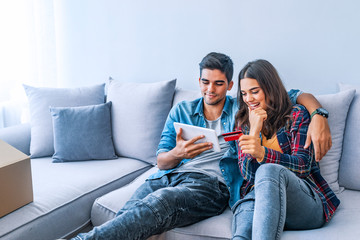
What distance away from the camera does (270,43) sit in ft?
6.65

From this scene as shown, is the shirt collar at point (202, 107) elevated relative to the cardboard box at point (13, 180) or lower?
elevated

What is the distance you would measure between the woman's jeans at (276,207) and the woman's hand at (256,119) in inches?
8.8

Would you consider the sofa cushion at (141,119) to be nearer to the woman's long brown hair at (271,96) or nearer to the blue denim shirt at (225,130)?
the blue denim shirt at (225,130)

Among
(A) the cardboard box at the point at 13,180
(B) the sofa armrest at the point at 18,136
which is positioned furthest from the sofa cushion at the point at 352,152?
(B) the sofa armrest at the point at 18,136

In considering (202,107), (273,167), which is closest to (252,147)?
(273,167)

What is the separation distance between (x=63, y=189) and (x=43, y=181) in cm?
16

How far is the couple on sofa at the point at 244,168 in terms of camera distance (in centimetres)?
123

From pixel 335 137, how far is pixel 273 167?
594mm

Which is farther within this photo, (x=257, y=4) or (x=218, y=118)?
(x=257, y=4)

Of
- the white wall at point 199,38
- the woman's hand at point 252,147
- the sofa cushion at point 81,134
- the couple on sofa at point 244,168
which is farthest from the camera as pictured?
the sofa cushion at point 81,134

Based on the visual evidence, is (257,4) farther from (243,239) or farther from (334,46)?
(243,239)

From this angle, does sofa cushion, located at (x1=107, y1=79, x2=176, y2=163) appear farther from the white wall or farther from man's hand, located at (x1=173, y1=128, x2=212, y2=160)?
man's hand, located at (x1=173, y1=128, x2=212, y2=160)

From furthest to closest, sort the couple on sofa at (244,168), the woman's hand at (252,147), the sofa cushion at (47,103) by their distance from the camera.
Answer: the sofa cushion at (47,103), the woman's hand at (252,147), the couple on sofa at (244,168)

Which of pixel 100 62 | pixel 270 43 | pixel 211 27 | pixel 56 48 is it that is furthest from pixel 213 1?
pixel 56 48
